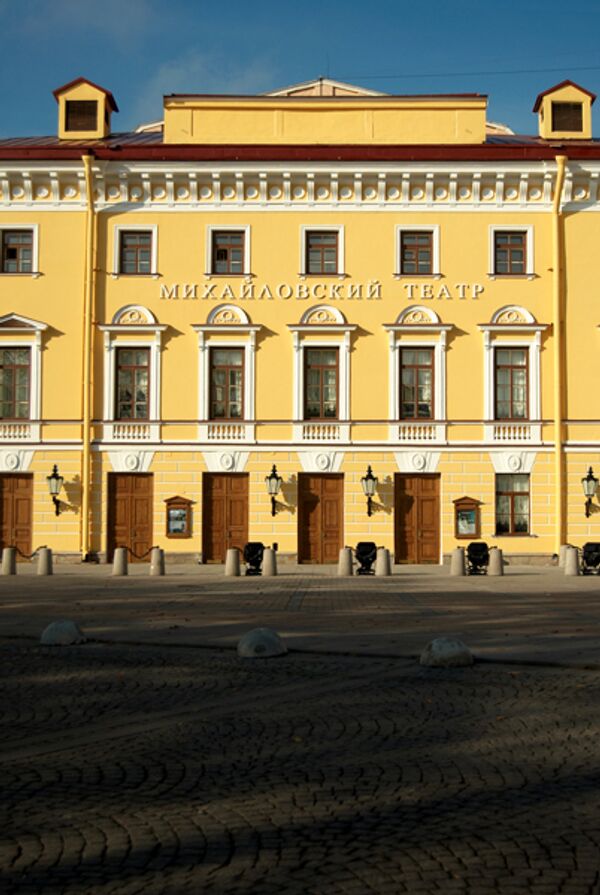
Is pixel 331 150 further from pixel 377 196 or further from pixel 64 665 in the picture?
pixel 64 665

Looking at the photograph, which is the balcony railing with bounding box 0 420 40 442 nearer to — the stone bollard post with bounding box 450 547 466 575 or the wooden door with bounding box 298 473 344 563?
the wooden door with bounding box 298 473 344 563

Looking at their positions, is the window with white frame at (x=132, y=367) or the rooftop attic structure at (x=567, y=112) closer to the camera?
the window with white frame at (x=132, y=367)

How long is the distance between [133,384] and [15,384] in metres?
3.71

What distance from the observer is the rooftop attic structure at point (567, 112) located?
115 ft

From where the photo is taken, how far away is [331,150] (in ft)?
107

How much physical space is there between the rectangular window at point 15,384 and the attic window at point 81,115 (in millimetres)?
8657

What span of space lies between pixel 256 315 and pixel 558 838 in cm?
2810

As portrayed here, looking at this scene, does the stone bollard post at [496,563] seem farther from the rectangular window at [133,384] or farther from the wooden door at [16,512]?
the wooden door at [16,512]

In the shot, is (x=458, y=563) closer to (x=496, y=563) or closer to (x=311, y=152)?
(x=496, y=563)

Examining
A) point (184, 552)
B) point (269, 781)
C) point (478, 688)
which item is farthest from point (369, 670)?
point (184, 552)

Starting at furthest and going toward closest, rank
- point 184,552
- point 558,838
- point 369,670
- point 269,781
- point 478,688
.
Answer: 1. point 184,552
2. point 369,670
3. point 478,688
4. point 269,781
5. point 558,838

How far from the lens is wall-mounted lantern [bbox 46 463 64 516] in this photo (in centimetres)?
3188

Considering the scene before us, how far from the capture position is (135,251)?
3309 cm

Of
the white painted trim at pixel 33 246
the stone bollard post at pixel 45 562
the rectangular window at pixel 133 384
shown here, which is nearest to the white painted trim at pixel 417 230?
the rectangular window at pixel 133 384
